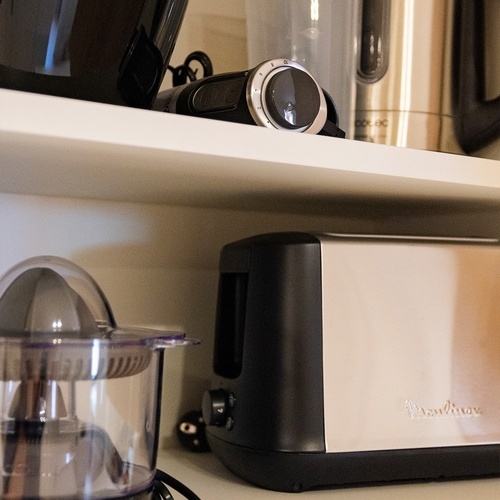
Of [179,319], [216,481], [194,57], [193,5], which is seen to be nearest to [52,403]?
[216,481]

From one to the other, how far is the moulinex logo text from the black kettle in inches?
15.5

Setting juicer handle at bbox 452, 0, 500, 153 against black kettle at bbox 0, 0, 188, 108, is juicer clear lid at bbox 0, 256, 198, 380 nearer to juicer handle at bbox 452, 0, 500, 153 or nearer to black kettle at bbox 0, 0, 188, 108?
black kettle at bbox 0, 0, 188, 108

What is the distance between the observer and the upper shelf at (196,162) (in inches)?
Answer: 18.7

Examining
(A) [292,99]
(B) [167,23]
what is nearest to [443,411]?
(A) [292,99]

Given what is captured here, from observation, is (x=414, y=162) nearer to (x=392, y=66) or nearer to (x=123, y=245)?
(x=392, y=66)

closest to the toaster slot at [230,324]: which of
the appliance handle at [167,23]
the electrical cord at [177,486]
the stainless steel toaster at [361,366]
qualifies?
Result: the stainless steel toaster at [361,366]

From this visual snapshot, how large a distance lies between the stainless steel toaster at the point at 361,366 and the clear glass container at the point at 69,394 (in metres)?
0.12

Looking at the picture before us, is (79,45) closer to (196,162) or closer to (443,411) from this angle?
(196,162)

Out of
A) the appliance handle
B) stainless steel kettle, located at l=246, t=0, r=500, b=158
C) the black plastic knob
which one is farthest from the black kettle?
stainless steel kettle, located at l=246, t=0, r=500, b=158

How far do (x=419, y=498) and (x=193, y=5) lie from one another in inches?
25.7

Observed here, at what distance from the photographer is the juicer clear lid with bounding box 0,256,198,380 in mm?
526

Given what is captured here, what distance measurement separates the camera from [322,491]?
684 mm

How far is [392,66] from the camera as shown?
74 centimetres

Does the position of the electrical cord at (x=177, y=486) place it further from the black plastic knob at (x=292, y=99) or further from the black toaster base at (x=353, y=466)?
the black plastic knob at (x=292, y=99)
